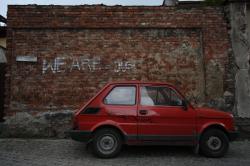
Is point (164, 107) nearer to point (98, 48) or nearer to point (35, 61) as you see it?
point (98, 48)

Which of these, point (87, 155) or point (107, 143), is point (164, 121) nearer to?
point (107, 143)

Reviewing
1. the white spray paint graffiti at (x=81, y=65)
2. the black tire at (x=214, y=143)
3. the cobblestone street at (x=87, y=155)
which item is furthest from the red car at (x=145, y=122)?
the white spray paint graffiti at (x=81, y=65)

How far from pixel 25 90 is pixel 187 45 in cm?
497

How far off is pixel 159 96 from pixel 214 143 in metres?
1.66

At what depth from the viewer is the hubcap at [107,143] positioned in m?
8.24

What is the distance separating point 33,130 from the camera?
1057cm

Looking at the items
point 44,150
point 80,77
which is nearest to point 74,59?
point 80,77

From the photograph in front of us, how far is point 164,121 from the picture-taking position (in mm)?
8359

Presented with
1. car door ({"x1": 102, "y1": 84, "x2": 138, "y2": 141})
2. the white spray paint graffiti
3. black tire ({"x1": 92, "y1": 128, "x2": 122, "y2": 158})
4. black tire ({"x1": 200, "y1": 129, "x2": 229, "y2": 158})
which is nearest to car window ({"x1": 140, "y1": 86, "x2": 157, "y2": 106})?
car door ({"x1": 102, "y1": 84, "x2": 138, "y2": 141})

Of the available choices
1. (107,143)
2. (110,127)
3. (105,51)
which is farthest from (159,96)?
(105,51)

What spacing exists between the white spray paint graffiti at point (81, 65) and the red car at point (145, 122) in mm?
2338

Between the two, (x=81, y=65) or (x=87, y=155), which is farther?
(x=81, y=65)

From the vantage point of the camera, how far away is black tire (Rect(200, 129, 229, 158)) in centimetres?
845

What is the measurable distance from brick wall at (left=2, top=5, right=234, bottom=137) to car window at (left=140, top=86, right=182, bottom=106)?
2.28 meters
